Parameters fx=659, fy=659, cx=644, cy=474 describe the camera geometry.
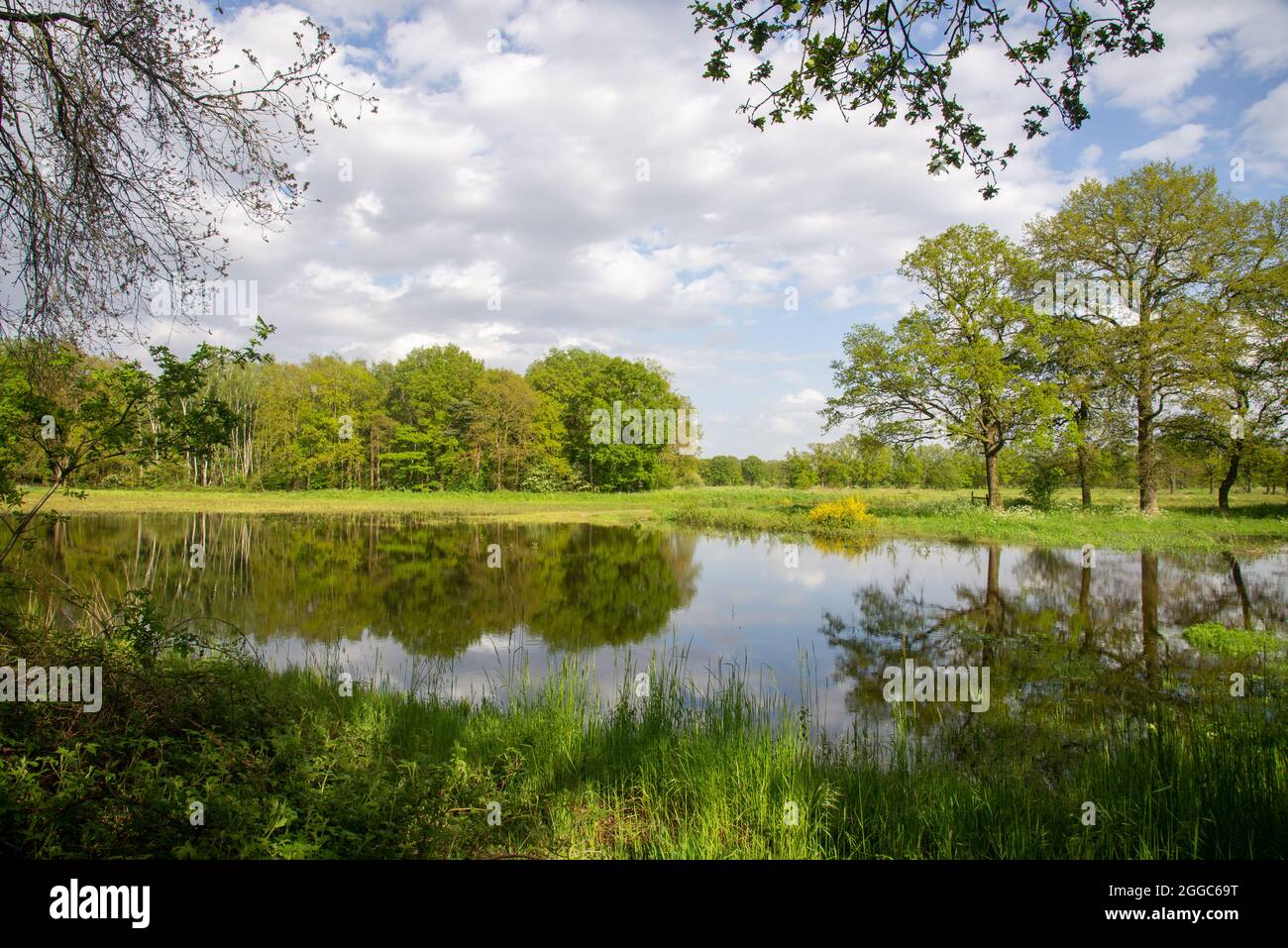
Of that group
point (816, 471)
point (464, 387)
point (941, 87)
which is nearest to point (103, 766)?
point (941, 87)

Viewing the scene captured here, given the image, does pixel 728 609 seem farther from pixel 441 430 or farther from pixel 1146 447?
pixel 441 430

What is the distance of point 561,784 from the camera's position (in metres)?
5.38

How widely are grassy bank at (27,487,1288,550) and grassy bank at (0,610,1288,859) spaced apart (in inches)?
778

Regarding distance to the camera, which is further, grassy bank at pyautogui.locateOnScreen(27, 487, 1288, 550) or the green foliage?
the green foliage

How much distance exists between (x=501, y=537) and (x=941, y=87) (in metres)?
24.7

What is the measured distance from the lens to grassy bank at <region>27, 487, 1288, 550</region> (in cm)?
2306

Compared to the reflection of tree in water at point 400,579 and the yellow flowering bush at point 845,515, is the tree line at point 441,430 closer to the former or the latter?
the reflection of tree in water at point 400,579

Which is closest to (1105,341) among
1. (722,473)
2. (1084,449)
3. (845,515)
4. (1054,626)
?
(1084,449)

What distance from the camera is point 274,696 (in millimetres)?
6000

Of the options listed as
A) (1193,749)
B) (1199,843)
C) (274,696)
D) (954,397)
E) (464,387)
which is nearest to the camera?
(1199,843)

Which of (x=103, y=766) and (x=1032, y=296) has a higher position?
(x=1032, y=296)

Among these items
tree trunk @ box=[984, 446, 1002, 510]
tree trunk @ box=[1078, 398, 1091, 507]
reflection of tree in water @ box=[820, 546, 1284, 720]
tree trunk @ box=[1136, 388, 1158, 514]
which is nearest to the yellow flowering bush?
tree trunk @ box=[984, 446, 1002, 510]

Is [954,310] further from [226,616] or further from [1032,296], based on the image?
[226,616]

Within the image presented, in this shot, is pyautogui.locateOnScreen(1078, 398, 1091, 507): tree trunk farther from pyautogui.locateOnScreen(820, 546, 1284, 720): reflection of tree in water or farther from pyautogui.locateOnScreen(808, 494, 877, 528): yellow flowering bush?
pyautogui.locateOnScreen(820, 546, 1284, 720): reflection of tree in water
